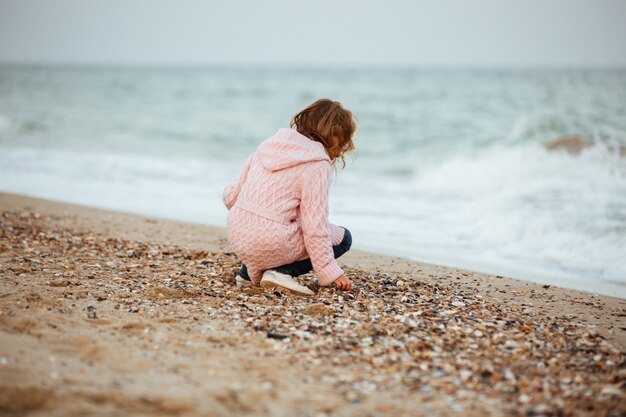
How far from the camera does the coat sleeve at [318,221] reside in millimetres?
3898

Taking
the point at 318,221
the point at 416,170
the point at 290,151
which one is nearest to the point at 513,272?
the point at 318,221

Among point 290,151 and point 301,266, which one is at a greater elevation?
point 290,151

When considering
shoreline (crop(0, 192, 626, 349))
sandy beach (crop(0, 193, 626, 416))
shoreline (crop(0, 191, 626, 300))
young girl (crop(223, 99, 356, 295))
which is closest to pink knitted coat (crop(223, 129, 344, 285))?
young girl (crop(223, 99, 356, 295))

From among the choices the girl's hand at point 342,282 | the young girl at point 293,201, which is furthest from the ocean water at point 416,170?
the girl's hand at point 342,282

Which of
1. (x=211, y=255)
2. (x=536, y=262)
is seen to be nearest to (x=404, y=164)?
(x=536, y=262)

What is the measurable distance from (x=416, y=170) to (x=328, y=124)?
8.98m

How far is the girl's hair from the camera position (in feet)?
13.1

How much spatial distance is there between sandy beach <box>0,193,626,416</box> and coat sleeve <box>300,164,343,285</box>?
0.21 metres

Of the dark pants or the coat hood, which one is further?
the dark pants

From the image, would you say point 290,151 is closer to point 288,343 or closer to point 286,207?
point 286,207

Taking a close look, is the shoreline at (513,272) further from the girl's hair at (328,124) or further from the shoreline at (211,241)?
the girl's hair at (328,124)

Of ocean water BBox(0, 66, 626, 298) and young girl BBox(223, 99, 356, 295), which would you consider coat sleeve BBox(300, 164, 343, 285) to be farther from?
ocean water BBox(0, 66, 626, 298)

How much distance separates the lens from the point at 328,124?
3988 mm

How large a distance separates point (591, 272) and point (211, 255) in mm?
3470
